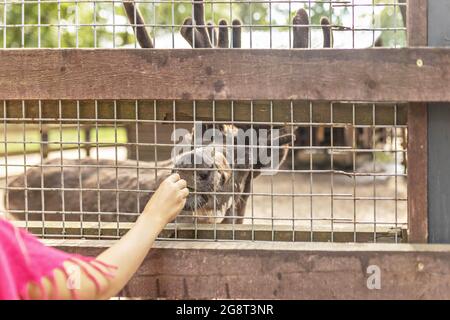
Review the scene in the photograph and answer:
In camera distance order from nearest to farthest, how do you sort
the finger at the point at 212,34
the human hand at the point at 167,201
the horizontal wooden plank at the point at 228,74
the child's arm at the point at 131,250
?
1. the child's arm at the point at 131,250
2. the human hand at the point at 167,201
3. the horizontal wooden plank at the point at 228,74
4. the finger at the point at 212,34

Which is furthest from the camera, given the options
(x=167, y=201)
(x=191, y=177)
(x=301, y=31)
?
(x=191, y=177)

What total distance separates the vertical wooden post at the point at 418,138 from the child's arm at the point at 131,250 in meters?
0.88

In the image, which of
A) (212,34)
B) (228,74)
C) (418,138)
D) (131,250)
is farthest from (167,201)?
(212,34)

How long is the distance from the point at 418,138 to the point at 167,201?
Answer: 3.25 feet

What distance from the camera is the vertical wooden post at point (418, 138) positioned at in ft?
8.23

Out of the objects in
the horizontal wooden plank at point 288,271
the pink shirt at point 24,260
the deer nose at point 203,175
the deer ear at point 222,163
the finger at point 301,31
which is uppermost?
the finger at point 301,31

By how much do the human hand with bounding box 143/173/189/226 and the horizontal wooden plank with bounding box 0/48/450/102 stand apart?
1.24 feet

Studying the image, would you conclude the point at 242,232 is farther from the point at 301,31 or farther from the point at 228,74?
the point at 301,31

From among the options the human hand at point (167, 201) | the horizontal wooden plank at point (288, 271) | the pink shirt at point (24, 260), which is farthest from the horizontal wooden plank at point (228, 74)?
the pink shirt at point (24, 260)

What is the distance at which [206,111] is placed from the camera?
9.05ft

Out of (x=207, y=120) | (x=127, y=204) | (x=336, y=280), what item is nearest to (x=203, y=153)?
(x=207, y=120)

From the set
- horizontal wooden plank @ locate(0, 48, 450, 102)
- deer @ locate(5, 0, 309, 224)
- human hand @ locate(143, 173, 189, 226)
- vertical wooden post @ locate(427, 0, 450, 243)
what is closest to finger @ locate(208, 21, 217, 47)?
deer @ locate(5, 0, 309, 224)

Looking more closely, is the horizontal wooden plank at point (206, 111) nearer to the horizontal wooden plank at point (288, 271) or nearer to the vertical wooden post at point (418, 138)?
the vertical wooden post at point (418, 138)
